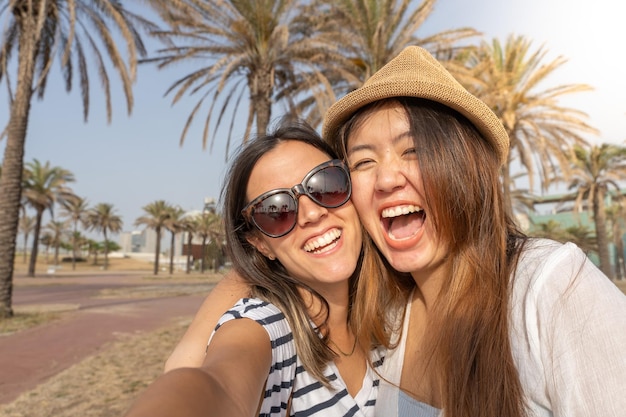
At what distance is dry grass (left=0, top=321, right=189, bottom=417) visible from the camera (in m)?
5.12

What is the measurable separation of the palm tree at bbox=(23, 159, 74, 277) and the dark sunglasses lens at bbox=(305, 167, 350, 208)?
121 feet

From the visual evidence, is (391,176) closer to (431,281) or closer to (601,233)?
(431,281)

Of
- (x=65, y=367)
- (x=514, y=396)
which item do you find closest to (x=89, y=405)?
(x=65, y=367)

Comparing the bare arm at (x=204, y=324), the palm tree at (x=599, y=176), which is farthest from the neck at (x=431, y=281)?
the palm tree at (x=599, y=176)

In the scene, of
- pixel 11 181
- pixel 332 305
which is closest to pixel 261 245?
pixel 332 305

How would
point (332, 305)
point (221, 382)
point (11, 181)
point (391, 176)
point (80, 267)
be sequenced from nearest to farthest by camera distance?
point (221, 382) → point (391, 176) → point (332, 305) → point (11, 181) → point (80, 267)

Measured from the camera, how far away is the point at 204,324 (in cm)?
193

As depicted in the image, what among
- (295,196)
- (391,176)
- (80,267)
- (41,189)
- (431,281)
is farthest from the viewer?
(80,267)

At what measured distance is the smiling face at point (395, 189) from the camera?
1.75 metres

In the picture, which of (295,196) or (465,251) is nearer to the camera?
(465,251)

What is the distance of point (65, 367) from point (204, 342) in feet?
21.5

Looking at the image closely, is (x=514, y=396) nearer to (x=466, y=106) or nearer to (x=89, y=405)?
(x=466, y=106)

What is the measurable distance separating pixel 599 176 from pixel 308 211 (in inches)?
1050

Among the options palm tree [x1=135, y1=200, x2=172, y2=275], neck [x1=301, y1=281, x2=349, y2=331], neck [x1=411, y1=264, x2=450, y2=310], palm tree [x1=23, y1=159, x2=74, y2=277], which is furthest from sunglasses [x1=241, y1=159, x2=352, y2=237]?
palm tree [x1=135, y1=200, x2=172, y2=275]
